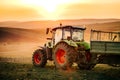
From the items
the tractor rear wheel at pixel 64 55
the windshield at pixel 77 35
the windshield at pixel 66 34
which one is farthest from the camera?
the windshield at pixel 77 35

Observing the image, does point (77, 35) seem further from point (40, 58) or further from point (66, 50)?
point (40, 58)

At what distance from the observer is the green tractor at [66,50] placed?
24.4 meters

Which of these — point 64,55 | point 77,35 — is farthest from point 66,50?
point 77,35

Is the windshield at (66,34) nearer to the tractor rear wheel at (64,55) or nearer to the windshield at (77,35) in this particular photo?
the windshield at (77,35)

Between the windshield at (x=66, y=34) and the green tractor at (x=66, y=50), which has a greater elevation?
the windshield at (x=66, y=34)

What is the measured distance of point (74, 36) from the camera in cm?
2600

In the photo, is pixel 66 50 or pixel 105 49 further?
pixel 66 50

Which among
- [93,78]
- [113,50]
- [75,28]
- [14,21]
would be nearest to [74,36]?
[75,28]

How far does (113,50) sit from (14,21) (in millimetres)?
97452

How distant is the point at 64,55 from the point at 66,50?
599 millimetres

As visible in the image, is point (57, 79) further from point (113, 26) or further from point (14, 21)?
point (14, 21)

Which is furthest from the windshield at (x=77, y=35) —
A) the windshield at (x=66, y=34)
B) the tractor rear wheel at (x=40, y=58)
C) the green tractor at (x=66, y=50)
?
the tractor rear wheel at (x=40, y=58)

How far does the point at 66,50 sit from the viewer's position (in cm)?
2430

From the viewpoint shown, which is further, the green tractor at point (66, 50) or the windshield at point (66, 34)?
the windshield at point (66, 34)
